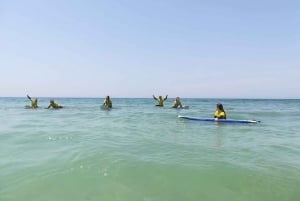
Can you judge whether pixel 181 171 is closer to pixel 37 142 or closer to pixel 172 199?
pixel 172 199

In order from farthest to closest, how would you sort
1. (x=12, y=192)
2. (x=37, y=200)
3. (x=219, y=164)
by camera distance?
(x=219, y=164) → (x=12, y=192) → (x=37, y=200)

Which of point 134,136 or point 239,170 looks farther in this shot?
point 134,136

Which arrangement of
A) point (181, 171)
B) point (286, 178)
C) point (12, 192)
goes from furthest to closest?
point (181, 171)
point (286, 178)
point (12, 192)

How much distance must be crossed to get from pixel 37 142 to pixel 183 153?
4760mm

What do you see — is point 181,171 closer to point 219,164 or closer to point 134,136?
point 219,164

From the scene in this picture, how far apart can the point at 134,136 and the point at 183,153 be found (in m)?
3.71

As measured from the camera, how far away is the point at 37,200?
217 inches

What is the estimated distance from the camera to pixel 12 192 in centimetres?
588

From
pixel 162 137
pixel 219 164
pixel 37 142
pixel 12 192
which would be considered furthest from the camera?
pixel 162 137

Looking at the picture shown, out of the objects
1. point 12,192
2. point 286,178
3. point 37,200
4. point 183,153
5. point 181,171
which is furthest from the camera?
point 183,153

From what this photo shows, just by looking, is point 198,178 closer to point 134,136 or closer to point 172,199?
point 172,199

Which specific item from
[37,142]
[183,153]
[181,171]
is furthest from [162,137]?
[181,171]

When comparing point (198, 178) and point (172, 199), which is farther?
point (198, 178)

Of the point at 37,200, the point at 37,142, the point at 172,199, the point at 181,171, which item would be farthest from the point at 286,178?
the point at 37,142
